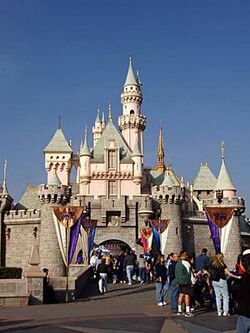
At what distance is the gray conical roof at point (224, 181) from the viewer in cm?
4278

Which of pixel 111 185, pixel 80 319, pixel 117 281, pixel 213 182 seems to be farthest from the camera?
pixel 213 182

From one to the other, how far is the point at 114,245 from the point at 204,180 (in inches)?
669

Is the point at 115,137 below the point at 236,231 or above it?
above

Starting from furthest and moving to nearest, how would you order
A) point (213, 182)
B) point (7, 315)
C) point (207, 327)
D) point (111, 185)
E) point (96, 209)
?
point (213, 182) < point (111, 185) < point (96, 209) < point (7, 315) < point (207, 327)

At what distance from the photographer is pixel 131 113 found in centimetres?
5725

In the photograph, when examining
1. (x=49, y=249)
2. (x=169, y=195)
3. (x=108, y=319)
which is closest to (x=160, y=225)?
(x=169, y=195)

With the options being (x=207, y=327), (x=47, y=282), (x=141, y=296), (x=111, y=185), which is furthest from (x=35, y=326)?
(x=111, y=185)

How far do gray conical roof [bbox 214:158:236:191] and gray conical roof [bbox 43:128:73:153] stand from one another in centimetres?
1616

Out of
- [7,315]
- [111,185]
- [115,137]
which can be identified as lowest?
[7,315]

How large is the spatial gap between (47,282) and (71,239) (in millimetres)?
2620

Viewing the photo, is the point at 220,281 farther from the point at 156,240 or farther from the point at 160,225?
the point at 160,225

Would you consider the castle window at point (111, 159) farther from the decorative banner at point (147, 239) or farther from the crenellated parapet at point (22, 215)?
the decorative banner at point (147, 239)

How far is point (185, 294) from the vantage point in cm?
1165

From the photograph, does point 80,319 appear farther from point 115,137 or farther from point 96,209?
point 115,137
